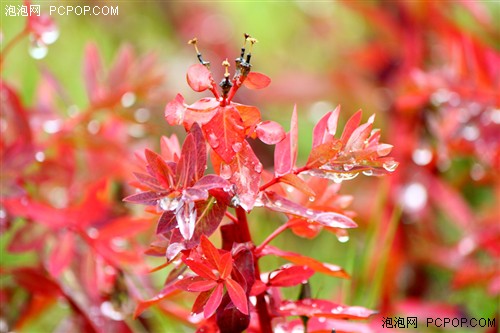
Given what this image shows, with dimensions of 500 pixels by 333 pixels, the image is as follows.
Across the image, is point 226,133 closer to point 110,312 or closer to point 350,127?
point 350,127

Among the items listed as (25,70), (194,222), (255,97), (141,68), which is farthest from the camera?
(255,97)

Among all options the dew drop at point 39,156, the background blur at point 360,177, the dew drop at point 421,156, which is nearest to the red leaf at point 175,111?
the background blur at point 360,177

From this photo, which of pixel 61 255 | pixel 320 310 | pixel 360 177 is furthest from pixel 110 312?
pixel 360 177

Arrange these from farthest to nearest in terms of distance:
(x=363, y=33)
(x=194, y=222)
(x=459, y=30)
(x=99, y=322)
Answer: (x=363, y=33) < (x=459, y=30) < (x=99, y=322) < (x=194, y=222)

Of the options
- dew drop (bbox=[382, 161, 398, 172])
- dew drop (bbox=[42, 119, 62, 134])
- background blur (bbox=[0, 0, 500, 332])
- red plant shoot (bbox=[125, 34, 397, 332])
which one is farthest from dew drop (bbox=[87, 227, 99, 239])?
dew drop (bbox=[382, 161, 398, 172])

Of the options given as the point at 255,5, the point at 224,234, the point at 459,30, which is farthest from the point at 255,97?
the point at 224,234

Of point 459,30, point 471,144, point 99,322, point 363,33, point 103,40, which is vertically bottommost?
point 99,322

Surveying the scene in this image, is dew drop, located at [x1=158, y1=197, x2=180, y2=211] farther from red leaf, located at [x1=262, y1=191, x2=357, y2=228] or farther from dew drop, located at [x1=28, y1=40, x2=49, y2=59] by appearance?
dew drop, located at [x1=28, y1=40, x2=49, y2=59]

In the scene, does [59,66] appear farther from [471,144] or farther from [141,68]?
[471,144]

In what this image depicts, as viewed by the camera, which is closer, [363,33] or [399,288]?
[399,288]
